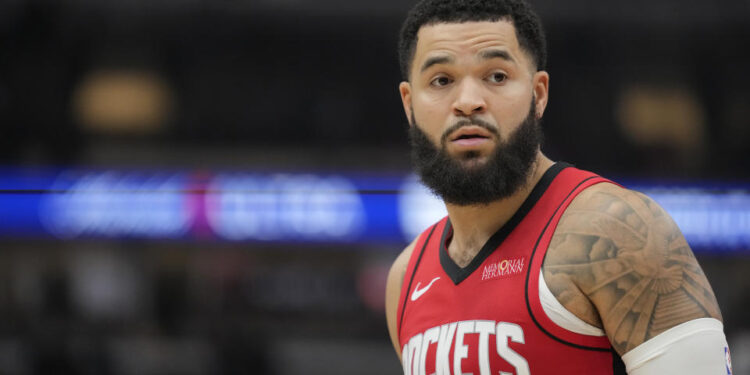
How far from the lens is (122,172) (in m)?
6.09

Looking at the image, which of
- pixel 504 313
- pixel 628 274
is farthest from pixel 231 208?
pixel 628 274

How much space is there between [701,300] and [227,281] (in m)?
4.61

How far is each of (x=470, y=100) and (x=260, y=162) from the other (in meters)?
4.11

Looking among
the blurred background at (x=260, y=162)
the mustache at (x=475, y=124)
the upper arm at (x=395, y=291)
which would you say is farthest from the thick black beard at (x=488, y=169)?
the blurred background at (x=260, y=162)

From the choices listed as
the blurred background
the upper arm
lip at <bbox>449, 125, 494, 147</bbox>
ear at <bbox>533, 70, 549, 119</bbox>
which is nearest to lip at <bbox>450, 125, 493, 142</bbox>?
lip at <bbox>449, 125, 494, 147</bbox>

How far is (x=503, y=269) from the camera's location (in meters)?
2.18

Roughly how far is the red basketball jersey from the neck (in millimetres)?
27

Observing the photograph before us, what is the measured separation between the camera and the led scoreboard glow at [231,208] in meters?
6.03

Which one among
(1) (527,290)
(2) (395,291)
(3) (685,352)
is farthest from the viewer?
(2) (395,291)

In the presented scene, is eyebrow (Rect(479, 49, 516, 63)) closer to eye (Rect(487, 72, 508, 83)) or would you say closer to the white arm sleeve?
eye (Rect(487, 72, 508, 83))

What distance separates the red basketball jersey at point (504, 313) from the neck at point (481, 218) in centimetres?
3

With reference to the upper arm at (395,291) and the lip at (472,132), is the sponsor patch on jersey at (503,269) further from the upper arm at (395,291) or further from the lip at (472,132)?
the upper arm at (395,291)

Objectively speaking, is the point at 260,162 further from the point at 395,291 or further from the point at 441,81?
the point at 441,81

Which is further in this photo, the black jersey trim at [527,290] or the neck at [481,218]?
the neck at [481,218]
